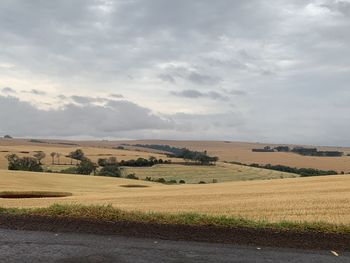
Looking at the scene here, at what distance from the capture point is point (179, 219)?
1464cm

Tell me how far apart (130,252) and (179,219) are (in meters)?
4.07

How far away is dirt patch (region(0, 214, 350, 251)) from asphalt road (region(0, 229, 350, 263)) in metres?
0.64

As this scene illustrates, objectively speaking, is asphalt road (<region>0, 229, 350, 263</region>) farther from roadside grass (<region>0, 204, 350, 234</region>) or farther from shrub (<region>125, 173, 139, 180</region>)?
shrub (<region>125, 173, 139, 180</region>)

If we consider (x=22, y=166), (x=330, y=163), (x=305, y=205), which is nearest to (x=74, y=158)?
(x=22, y=166)

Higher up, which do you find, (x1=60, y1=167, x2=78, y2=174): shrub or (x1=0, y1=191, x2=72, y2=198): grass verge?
(x1=0, y1=191, x2=72, y2=198): grass verge

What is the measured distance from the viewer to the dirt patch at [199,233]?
12062 mm

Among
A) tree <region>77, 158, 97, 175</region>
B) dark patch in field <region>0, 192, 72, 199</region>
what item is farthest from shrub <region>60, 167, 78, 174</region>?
dark patch in field <region>0, 192, 72, 199</region>

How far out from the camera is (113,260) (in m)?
10.0

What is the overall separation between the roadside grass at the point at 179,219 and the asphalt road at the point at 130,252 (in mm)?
2316

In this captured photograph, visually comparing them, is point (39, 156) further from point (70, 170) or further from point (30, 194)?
point (30, 194)

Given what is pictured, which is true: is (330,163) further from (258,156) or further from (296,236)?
(296,236)

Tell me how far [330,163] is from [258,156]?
31249 millimetres

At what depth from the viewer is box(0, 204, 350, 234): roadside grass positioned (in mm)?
13648

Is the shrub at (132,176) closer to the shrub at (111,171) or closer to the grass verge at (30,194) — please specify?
the shrub at (111,171)
